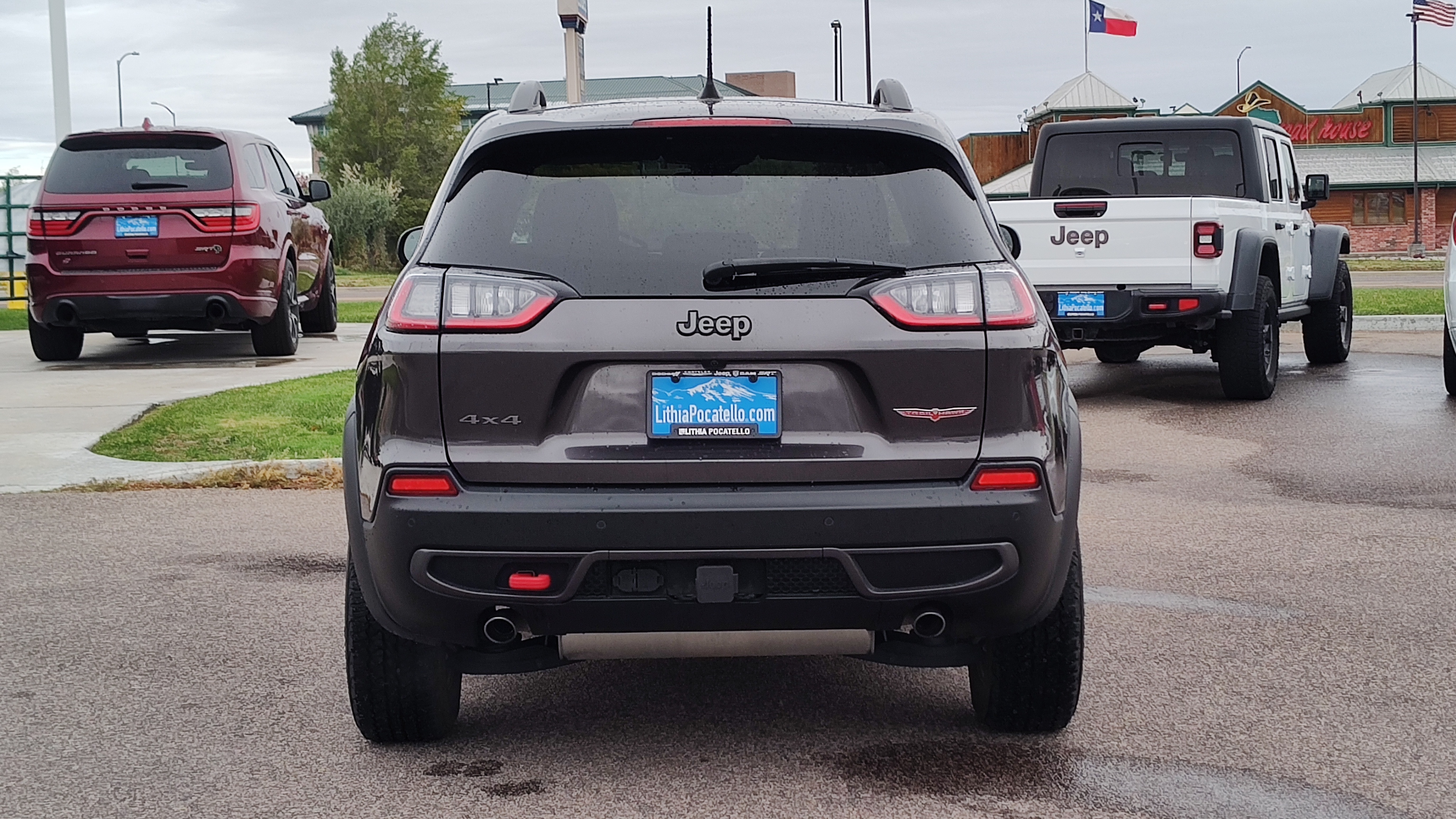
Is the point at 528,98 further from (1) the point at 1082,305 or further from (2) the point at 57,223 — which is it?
(2) the point at 57,223

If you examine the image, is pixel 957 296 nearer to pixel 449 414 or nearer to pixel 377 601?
pixel 449 414

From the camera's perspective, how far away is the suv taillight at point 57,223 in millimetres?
12797

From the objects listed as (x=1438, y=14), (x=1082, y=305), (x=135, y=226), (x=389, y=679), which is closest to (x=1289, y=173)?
(x=1082, y=305)

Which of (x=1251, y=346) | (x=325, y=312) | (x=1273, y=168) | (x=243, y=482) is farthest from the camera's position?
(x=325, y=312)

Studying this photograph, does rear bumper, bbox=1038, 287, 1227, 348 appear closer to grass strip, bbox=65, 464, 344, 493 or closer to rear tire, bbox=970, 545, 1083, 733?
grass strip, bbox=65, 464, 344, 493

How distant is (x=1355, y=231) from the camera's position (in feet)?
192

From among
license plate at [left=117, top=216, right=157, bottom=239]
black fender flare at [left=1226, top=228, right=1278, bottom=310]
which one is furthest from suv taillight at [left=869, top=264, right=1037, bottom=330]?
license plate at [left=117, top=216, right=157, bottom=239]

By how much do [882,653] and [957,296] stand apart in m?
0.86

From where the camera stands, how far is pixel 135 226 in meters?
12.8

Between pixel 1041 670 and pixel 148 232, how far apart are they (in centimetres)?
1058

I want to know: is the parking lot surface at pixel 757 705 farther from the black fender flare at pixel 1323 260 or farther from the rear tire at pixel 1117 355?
the rear tire at pixel 1117 355

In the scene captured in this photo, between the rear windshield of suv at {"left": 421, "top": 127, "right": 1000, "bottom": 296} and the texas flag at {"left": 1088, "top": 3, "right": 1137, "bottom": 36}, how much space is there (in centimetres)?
5709

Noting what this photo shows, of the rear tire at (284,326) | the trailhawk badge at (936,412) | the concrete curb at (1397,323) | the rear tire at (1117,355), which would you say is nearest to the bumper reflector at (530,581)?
the trailhawk badge at (936,412)

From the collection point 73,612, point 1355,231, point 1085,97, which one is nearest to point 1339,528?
point 73,612
